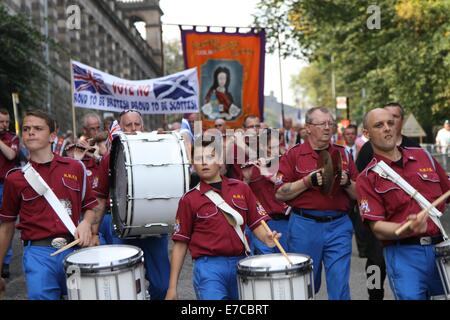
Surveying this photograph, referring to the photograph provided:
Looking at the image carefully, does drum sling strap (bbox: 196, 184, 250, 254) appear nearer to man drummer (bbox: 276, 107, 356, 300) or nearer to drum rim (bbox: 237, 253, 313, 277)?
A: drum rim (bbox: 237, 253, 313, 277)

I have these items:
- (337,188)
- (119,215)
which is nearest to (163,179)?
(119,215)

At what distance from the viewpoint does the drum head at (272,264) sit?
4.57 m

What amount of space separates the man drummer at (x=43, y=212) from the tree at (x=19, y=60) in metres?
10.2

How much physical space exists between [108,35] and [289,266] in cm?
3959

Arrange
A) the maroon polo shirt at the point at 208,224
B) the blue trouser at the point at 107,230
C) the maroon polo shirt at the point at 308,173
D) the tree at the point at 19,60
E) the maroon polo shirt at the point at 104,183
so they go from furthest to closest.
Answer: the tree at the point at 19,60, the blue trouser at the point at 107,230, the maroon polo shirt at the point at 104,183, the maroon polo shirt at the point at 308,173, the maroon polo shirt at the point at 208,224

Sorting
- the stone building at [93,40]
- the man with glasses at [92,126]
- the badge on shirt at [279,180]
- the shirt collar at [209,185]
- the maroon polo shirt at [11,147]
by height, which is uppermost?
the stone building at [93,40]

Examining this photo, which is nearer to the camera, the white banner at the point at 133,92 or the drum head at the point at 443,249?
the drum head at the point at 443,249

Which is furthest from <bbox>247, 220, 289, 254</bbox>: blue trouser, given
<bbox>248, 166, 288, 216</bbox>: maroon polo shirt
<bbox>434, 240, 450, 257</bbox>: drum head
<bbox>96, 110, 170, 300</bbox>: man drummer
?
<bbox>434, 240, 450, 257</bbox>: drum head

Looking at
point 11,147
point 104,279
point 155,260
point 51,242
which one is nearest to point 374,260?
point 155,260

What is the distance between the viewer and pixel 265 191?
26.4 feet

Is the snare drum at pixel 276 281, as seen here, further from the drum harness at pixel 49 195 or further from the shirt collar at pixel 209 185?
the drum harness at pixel 49 195

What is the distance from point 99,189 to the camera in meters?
6.84

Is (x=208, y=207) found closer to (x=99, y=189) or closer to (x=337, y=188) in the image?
(x=337, y=188)

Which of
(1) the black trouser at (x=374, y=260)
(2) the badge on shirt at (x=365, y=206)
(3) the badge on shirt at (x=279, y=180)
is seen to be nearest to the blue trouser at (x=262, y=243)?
(1) the black trouser at (x=374, y=260)
